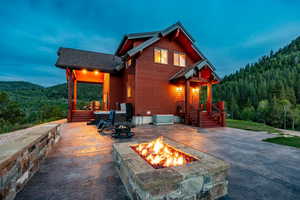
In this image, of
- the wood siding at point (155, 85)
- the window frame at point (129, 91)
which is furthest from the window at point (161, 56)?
the window frame at point (129, 91)

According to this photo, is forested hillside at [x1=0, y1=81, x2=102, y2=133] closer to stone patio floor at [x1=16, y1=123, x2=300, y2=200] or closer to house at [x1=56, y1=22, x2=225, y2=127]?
house at [x1=56, y1=22, x2=225, y2=127]

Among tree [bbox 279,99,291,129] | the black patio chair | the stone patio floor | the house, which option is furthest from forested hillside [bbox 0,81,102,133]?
tree [bbox 279,99,291,129]

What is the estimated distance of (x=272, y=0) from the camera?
64500 millimetres

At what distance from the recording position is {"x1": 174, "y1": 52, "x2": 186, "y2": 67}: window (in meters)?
10.8

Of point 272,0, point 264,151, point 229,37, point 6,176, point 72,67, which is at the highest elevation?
point 272,0

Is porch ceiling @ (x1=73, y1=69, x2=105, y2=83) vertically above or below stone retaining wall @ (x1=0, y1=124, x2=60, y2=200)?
above

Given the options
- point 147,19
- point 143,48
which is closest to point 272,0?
point 147,19

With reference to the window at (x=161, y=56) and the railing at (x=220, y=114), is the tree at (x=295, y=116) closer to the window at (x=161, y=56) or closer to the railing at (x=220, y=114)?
the railing at (x=220, y=114)

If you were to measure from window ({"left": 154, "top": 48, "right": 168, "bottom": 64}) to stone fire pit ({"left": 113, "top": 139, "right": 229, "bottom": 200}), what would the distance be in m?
9.04

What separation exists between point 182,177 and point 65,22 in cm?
6492

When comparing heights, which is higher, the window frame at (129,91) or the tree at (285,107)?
the window frame at (129,91)

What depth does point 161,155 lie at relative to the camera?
2.37 meters

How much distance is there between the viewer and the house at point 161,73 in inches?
347

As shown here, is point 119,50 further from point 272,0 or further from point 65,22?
point 272,0
